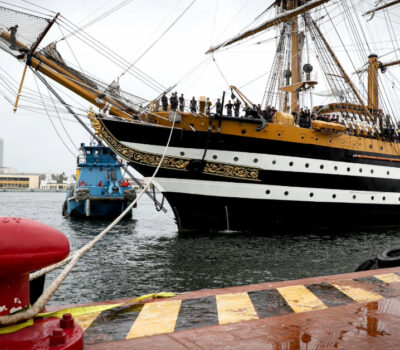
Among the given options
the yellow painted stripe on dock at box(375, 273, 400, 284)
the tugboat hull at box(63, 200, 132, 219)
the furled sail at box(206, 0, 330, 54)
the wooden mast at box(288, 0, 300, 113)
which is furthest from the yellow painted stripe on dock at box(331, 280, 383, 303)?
the tugboat hull at box(63, 200, 132, 219)

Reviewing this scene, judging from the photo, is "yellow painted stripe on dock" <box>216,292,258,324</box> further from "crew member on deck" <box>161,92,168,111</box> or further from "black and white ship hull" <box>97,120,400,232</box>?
"crew member on deck" <box>161,92,168,111</box>

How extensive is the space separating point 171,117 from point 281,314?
39.2ft

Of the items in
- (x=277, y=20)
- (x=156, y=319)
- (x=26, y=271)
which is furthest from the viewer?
(x=277, y=20)

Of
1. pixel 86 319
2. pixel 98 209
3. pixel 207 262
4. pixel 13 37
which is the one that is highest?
pixel 13 37

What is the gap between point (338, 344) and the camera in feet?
7.26

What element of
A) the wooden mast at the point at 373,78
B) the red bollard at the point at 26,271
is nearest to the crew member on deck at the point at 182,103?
the red bollard at the point at 26,271

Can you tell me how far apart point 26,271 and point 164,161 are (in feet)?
40.3

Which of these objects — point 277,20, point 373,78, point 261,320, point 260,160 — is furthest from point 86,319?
point 373,78

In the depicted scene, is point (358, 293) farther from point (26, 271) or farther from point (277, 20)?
point (277, 20)

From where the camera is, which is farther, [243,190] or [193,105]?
[243,190]

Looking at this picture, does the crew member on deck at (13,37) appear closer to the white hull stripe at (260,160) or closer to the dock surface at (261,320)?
the white hull stripe at (260,160)

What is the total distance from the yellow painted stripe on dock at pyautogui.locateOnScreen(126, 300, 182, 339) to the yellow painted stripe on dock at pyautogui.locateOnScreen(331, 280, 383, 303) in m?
1.60

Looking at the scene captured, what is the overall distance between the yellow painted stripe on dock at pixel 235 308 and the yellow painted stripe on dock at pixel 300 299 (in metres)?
0.36

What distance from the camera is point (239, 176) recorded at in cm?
1476
